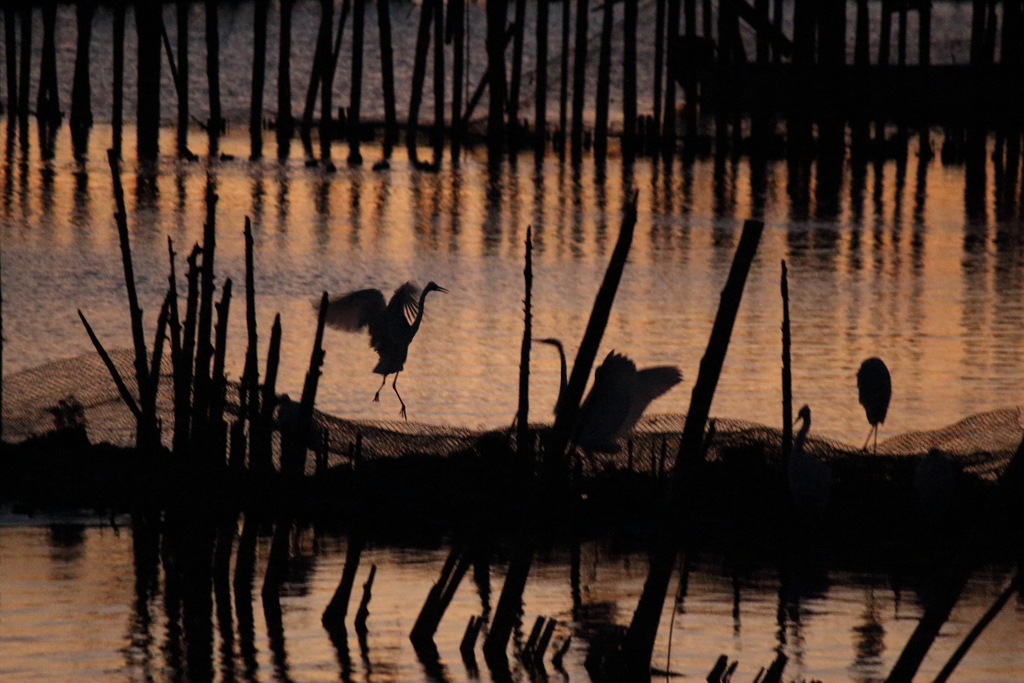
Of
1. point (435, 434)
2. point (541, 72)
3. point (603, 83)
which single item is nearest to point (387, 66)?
point (541, 72)

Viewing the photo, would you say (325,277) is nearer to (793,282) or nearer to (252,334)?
(793,282)

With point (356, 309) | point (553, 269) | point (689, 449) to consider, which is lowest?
point (553, 269)

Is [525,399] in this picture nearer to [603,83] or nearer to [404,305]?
[404,305]

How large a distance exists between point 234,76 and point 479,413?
48528mm

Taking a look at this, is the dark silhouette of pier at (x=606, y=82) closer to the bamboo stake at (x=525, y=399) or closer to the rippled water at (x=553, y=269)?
the rippled water at (x=553, y=269)

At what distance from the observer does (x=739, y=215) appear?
25.5 metres

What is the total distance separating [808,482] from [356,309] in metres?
2.80

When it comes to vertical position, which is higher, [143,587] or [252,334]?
[252,334]

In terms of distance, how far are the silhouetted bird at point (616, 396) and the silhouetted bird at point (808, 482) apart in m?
0.72

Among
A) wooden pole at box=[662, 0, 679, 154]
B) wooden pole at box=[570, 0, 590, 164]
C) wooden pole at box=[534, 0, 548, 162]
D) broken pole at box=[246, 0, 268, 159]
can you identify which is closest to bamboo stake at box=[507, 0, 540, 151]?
wooden pole at box=[534, 0, 548, 162]

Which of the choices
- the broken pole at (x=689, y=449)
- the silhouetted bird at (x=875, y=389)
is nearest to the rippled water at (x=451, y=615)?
the broken pole at (x=689, y=449)

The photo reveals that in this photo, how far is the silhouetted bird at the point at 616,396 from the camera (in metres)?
8.04

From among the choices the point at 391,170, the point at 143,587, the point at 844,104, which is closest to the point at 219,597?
the point at 143,587

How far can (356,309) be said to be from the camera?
377 inches
